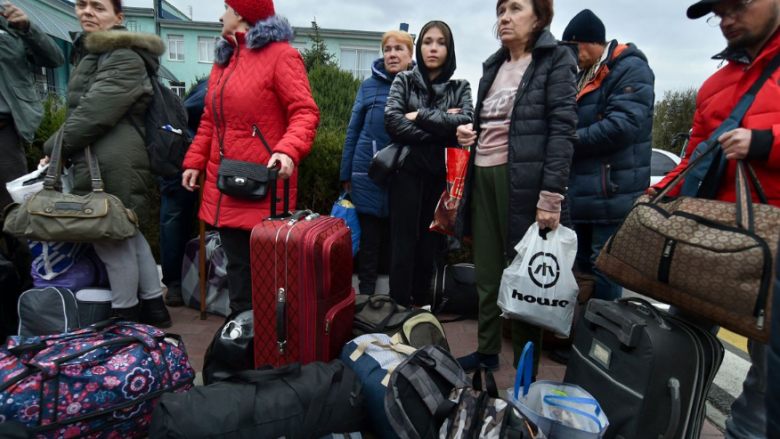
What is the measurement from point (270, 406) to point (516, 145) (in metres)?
1.68

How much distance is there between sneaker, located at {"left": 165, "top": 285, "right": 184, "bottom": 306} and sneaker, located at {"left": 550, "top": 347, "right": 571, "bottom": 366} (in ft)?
9.59

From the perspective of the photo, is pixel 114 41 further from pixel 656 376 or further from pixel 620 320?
pixel 656 376

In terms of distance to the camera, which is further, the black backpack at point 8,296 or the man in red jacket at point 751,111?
the black backpack at point 8,296

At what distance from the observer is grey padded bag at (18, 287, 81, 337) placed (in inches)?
102

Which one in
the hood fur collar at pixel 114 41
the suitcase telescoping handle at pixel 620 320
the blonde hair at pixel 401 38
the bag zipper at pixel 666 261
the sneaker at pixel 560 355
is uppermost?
the blonde hair at pixel 401 38

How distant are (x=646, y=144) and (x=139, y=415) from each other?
3160mm

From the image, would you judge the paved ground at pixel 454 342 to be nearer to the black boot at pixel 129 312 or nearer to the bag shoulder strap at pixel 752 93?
the black boot at pixel 129 312

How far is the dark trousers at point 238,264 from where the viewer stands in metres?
2.72

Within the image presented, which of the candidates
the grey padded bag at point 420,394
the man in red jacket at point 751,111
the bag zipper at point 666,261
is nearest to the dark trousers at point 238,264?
the grey padded bag at point 420,394

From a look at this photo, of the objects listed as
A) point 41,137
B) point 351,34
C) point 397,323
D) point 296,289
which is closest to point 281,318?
point 296,289

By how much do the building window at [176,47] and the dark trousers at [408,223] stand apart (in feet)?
96.3

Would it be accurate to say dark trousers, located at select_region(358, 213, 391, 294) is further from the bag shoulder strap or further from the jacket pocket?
the bag shoulder strap

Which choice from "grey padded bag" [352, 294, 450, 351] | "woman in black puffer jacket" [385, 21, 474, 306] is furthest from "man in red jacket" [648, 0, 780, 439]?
"woman in black puffer jacket" [385, 21, 474, 306]

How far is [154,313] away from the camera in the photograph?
125 inches
